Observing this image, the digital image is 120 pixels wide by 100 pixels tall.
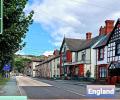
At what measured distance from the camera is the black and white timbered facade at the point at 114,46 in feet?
188

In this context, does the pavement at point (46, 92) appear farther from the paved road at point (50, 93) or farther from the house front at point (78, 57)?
the house front at point (78, 57)

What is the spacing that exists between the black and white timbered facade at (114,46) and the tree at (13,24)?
33.0 metres

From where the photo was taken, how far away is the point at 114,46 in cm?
5866

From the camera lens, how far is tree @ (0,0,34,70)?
23625 mm

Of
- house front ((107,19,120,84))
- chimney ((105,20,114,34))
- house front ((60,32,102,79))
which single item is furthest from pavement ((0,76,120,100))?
house front ((60,32,102,79))

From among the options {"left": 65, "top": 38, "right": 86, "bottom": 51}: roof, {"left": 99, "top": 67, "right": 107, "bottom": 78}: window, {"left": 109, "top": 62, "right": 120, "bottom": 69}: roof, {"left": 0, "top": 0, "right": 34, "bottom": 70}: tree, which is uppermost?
{"left": 65, "top": 38, "right": 86, "bottom": 51}: roof

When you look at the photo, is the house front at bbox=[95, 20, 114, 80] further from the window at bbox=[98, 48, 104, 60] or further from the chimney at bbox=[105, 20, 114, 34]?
the chimney at bbox=[105, 20, 114, 34]

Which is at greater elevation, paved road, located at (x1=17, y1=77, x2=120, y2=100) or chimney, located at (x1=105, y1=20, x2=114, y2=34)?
chimney, located at (x1=105, y1=20, x2=114, y2=34)

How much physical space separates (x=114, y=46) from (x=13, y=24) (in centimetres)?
3597

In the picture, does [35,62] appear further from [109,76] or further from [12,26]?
[12,26]

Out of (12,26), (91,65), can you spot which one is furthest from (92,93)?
(91,65)

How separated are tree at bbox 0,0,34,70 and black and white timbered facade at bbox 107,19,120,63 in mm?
32957

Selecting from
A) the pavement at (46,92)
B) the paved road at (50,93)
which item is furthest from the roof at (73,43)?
the paved road at (50,93)

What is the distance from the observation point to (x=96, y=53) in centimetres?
6862
